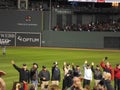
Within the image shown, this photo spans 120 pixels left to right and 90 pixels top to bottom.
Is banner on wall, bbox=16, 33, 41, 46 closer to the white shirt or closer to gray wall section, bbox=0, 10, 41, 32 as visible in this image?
gray wall section, bbox=0, 10, 41, 32

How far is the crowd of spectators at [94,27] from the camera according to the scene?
6394 cm

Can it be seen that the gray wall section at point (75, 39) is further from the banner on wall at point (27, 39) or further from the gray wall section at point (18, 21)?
the gray wall section at point (18, 21)

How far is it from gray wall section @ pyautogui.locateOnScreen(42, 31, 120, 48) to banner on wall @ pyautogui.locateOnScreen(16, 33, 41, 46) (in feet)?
3.42

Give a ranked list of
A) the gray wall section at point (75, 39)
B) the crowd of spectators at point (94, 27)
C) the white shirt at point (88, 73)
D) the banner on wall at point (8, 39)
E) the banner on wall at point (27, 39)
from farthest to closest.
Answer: the crowd of spectators at point (94, 27) < the banner on wall at point (8, 39) < the banner on wall at point (27, 39) < the gray wall section at point (75, 39) < the white shirt at point (88, 73)

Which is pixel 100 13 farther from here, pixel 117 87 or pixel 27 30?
pixel 117 87

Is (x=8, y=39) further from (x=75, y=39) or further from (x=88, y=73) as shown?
(x=88, y=73)

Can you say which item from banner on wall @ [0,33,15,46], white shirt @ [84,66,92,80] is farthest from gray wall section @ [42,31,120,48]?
white shirt @ [84,66,92,80]

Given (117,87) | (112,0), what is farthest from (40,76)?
(112,0)

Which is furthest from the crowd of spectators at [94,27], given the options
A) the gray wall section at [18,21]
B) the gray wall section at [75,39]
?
the gray wall section at [18,21]

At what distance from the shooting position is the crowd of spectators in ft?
210

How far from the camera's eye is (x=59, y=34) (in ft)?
208

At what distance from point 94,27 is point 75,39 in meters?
3.84

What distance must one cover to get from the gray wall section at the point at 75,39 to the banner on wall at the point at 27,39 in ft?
3.42

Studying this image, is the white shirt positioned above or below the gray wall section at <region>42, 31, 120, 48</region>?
above
